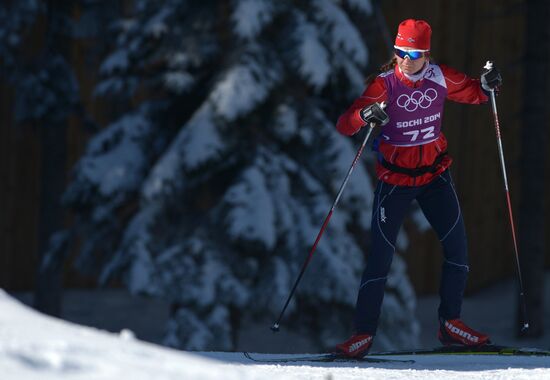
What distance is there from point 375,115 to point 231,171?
15.4ft

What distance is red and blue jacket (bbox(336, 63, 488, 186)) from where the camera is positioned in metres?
5.91

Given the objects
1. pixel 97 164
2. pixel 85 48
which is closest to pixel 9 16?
pixel 85 48

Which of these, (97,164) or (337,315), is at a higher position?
(97,164)

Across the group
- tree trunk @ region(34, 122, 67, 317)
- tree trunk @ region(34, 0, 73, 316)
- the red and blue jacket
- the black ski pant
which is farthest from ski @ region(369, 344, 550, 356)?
tree trunk @ region(34, 122, 67, 317)

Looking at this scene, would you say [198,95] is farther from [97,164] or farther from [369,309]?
[369,309]

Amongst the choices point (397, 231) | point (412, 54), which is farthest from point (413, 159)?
point (412, 54)

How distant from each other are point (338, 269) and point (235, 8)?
2.53 m

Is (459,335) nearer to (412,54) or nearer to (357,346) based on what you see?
(357,346)

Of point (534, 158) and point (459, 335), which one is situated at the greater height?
point (459, 335)

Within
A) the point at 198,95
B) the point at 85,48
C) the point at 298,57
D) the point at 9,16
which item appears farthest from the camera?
the point at 85,48

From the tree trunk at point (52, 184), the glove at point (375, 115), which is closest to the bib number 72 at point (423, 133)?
the glove at point (375, 115)

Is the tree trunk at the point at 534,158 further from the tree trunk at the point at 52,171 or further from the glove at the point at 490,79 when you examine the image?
the glove at the point at 490,79

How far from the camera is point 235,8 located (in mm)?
10062

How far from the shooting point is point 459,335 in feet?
20.8
